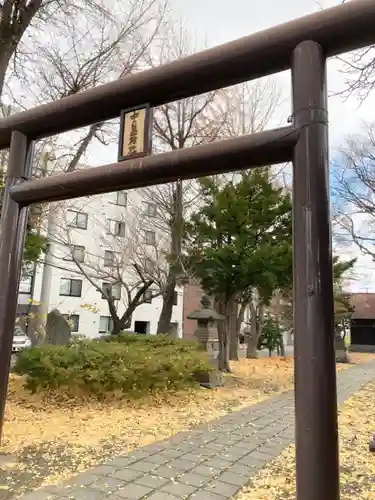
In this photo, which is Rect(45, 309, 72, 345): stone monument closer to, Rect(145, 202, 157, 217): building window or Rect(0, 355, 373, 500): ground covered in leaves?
Rect(0, 355, 373, 500): ground covered in leaves

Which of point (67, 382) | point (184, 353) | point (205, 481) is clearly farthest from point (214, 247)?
point (205, 481)

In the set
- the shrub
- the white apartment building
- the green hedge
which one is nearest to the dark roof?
the white apartment building

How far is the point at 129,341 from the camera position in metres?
10.2

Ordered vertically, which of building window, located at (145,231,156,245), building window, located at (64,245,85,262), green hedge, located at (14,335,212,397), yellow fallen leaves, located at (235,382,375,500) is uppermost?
building window, located at (145,231,156,245)

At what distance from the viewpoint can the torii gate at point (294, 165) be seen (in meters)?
2.01

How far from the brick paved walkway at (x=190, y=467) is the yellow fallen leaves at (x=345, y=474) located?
0.13 meters

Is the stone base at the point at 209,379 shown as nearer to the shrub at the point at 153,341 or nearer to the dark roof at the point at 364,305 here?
the shrub at the point at 153,341

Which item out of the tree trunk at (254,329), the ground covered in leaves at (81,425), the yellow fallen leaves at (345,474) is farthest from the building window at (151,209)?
the yellow fallen leaves at (345,474)

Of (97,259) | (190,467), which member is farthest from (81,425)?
(97,259)

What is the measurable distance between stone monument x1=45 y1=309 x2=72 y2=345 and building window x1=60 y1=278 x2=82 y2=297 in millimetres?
13674

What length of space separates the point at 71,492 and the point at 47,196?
2543 mm

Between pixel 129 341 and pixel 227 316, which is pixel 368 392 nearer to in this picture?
pixel 227 316

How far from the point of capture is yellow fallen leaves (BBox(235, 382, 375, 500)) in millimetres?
3526

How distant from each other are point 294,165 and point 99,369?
6.47 m
